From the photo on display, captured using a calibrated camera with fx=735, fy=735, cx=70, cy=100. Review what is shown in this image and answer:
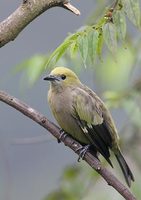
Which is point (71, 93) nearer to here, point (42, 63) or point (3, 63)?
point (42, 63)

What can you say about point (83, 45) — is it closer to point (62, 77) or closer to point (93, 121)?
point (93, 121)

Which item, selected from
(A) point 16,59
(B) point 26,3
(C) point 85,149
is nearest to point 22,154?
(A) point 16,59

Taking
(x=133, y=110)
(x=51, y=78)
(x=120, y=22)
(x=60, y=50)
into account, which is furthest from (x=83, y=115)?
(x=120, y=22)

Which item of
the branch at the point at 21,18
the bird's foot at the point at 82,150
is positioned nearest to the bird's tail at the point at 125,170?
the bird's foot at the point at 82,150

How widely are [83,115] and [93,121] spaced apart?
77 mm

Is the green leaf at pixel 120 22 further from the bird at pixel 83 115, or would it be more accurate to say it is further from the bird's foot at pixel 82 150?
the bird at pixel 83 115

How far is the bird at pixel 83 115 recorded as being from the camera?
4.48 m

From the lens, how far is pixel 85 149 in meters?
4.30

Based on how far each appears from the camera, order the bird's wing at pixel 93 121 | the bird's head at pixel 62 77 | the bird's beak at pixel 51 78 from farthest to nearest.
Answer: the bird's head at pixel 62 77 < the bird's beak at pixel 51 78 < the bird's wing at pixel 93 121

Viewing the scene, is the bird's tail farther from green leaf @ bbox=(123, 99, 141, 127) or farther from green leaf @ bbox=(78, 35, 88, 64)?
green leaf @ bbox=(78, 35, 88, 64)

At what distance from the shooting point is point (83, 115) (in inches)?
177

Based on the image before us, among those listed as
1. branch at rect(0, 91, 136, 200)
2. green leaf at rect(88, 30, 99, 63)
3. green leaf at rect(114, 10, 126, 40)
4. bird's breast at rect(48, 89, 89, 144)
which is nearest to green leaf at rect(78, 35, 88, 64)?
green leaf at rect(88, 30, 99, 63)

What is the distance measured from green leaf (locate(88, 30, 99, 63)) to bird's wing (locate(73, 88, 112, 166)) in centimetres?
95

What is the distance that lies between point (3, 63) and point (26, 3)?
667 centimetres
